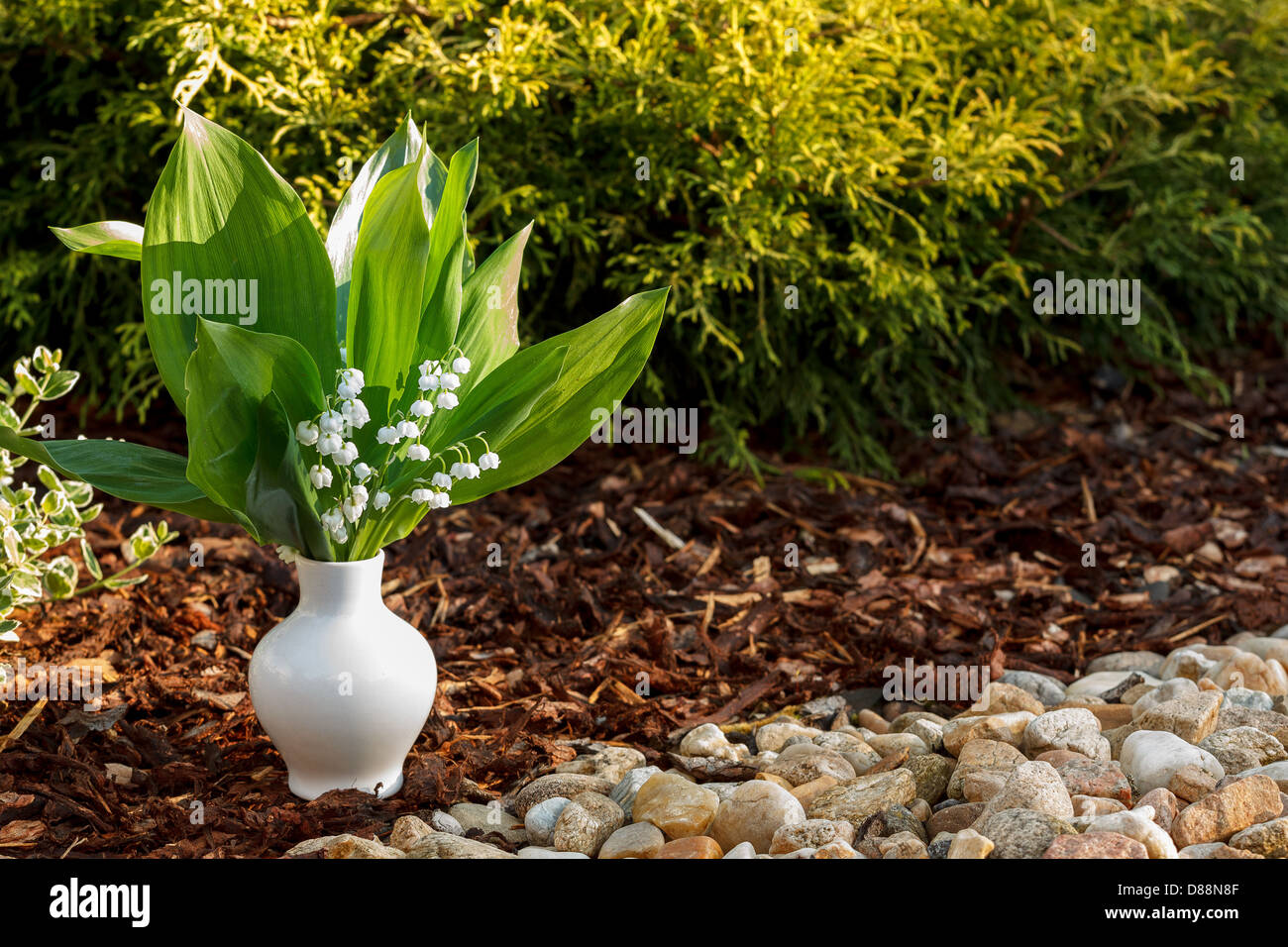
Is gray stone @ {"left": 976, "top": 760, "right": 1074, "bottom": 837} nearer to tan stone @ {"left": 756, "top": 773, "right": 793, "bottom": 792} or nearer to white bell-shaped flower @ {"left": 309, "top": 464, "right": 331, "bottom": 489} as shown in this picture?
tan stone @ {"left": 756, "top": 773, "right": 793, "bottom": 792}

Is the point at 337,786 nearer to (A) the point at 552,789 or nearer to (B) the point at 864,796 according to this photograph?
(A) the point at 552,789

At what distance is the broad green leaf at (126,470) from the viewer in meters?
1.80

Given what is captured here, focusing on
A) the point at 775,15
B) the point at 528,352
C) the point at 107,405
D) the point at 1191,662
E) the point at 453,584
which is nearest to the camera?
the point at 528,352

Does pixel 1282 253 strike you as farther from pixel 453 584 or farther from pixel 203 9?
pixel 203 9

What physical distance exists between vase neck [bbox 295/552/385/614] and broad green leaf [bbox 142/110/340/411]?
13.3 inches

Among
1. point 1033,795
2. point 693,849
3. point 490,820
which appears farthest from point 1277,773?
point 490,820

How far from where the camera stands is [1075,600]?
299 cm

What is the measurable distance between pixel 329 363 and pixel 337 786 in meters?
0.71

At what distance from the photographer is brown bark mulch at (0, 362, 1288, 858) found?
2.02 m

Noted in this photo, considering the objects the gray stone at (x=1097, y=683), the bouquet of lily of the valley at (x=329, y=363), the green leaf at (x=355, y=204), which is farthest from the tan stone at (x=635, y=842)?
the gray stone at (x=1097, y=683)

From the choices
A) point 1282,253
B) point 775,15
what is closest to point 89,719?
point 775,15

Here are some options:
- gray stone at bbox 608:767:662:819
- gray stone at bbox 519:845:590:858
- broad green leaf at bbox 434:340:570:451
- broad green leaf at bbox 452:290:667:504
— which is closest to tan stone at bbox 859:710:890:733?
gray stone at bbox 608:767:662:819

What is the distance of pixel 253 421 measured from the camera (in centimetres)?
172
